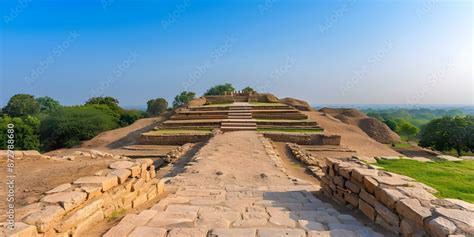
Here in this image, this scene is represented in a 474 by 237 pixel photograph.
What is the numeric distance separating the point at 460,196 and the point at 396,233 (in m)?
1.41

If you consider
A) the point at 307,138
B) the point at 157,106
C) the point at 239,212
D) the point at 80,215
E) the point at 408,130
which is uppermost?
the point at 157,106

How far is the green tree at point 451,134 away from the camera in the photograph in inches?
746

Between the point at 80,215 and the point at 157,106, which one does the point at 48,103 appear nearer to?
the point at 157,106

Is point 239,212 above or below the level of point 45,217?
below

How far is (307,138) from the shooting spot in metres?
12.7

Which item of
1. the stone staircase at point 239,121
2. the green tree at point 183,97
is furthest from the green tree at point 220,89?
the stone staircase at point 239,121

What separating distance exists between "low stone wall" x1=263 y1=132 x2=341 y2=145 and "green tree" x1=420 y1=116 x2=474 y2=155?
41.4ft

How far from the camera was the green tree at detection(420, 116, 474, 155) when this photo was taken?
19.0 m

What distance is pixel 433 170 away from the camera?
16.9ft

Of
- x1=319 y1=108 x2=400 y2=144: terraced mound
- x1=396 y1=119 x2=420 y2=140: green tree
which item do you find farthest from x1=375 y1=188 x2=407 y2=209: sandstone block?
x1=396 y1=119 x2=420 y2=140: green tree

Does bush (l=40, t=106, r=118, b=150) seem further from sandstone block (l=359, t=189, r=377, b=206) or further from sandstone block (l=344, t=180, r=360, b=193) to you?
sandstone block (l=359, t=189, r=377, b=206)

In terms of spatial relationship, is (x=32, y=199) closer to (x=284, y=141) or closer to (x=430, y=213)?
(x=430, y=213)

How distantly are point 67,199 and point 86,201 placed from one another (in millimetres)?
284

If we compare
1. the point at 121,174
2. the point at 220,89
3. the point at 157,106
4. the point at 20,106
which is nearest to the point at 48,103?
the point at 20,106
